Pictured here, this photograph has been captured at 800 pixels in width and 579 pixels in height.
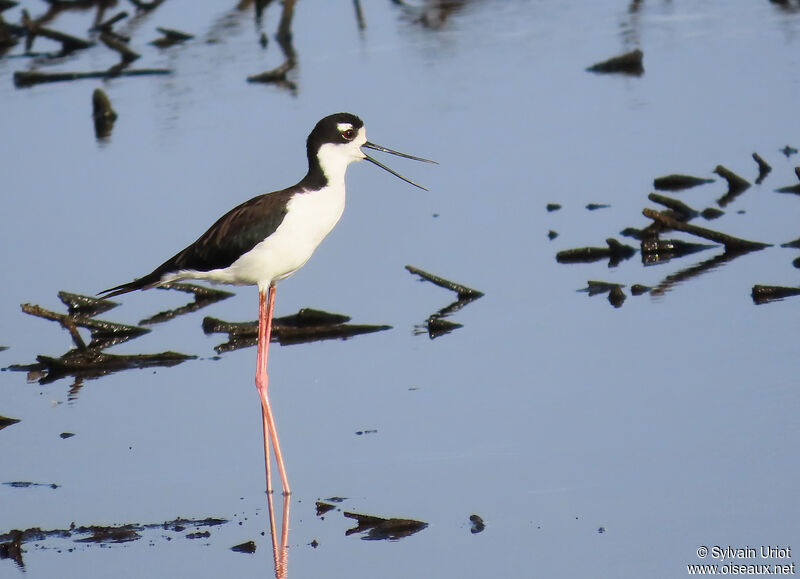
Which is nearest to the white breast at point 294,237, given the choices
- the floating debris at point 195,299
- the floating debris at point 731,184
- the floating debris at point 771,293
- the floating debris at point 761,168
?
the floating debris at point 195,299

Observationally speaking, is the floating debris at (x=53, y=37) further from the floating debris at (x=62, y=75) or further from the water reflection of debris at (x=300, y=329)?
the water reflection of debris at (x=300, y=329)

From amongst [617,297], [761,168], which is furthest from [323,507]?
[761,168]

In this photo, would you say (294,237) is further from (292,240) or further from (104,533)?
(104,533)

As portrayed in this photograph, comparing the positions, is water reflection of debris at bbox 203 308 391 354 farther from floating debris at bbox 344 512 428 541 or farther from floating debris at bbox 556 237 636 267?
floating debris at bbox 344 512 428 541

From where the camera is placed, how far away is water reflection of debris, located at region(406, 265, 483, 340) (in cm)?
762

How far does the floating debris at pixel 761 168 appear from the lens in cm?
945

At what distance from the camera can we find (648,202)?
9.44 m

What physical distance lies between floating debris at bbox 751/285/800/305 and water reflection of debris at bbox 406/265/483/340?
1474 mm

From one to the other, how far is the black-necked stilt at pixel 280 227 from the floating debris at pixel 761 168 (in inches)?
141

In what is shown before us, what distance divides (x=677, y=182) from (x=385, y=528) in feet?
15.5

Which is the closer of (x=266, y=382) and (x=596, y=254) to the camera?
(x=266, y=382)

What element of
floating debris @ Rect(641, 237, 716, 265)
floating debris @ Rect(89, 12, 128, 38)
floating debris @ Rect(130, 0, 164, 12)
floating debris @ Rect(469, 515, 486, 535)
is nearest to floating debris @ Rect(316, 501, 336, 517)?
floating debris @ Rect(469, 515, 486, 535)

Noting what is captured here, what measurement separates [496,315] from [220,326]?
1.48 m

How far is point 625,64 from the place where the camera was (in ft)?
43.0
